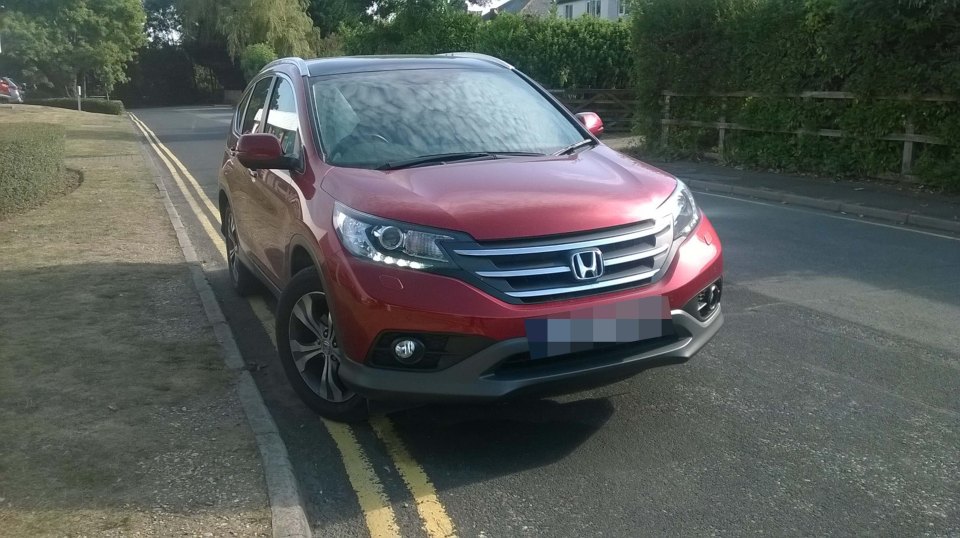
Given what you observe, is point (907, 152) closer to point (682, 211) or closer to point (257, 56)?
point (682, 211)

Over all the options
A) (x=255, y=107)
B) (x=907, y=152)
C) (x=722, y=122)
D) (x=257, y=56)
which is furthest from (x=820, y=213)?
(x=257, y=56)

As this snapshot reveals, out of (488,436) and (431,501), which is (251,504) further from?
(488,436)

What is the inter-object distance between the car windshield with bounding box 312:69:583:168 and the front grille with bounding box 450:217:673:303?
1101 millimetres

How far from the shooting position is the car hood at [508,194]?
13.5 feet

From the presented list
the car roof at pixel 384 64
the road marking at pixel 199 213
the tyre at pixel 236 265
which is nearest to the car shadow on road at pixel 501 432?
the car roof at pixel 384 64

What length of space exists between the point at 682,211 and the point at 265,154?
2301mm

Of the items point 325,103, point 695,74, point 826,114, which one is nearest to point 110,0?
point 695,74

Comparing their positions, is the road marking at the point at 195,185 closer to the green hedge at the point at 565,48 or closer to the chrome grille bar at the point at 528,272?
Result: the chrome grille bar at the point at 528,272

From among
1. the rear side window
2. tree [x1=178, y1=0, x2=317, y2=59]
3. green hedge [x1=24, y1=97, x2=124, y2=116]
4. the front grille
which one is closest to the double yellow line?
the front grille

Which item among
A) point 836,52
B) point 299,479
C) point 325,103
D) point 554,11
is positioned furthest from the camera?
point 554,11

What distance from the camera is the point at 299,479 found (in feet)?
13.8

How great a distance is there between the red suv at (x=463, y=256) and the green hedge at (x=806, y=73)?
9.34 metres

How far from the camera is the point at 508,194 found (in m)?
4.35

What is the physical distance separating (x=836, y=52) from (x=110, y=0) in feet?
168
